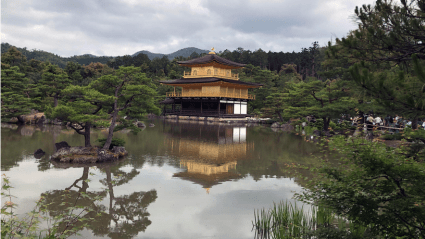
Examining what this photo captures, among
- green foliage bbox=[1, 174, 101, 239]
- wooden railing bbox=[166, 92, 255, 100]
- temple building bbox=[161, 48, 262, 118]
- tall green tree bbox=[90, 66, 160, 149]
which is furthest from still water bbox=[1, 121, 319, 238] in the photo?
temple building bbox=[161, 48, 262, 118]

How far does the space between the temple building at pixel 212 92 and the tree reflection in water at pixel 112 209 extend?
24736mm

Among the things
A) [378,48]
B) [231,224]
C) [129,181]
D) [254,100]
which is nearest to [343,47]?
[378,48]

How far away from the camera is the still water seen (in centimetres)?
498

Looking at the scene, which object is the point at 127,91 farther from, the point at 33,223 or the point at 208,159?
the point at 33,223

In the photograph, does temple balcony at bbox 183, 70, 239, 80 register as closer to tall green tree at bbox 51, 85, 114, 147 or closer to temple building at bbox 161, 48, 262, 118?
temple building at bbox 161, 48, 262, 118

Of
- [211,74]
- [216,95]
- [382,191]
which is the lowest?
[382,191]

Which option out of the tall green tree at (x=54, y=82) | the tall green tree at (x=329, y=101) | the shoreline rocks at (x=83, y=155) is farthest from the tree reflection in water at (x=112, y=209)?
the tall green tree at (x=54, y=82)

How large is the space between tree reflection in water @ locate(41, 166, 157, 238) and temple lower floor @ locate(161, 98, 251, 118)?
24.7 metres

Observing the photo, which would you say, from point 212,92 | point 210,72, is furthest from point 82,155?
point 210,72

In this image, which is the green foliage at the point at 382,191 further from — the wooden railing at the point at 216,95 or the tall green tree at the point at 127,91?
the wooden railing at the point at 216,95

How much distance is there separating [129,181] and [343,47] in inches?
232

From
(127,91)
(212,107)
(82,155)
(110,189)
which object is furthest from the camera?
(212,107)

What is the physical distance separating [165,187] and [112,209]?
171 centimetres

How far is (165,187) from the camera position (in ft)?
23.2
